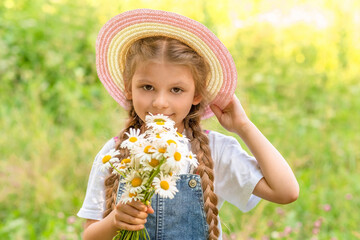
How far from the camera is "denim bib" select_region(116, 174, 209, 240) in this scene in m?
1.63

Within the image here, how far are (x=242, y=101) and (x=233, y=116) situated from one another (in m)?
0.62

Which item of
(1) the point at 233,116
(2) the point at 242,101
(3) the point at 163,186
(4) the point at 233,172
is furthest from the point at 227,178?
(2) the point at 242,101

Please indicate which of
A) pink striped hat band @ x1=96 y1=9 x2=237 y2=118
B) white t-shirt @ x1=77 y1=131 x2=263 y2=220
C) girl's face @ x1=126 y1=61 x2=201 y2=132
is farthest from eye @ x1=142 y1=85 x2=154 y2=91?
white t-shirt @ x1=77 y1=131 x2=263 y2=220

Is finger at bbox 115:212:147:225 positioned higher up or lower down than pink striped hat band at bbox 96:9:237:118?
lower down

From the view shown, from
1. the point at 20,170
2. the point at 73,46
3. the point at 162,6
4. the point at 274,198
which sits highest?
the point at 162,6

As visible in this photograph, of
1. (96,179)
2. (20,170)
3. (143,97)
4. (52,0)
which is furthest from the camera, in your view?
(52,0)

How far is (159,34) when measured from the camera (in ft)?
5.43

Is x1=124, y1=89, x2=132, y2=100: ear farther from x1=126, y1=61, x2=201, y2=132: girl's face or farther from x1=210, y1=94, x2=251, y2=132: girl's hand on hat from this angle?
x1=210, y1=94, x2=251, y2=132: girl's hand on hat

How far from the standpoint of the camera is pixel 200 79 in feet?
5.57

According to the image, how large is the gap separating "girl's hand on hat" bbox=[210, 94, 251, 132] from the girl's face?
170mm

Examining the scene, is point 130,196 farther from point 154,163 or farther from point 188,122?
point 188,122

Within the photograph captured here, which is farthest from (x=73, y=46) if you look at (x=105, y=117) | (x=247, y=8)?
(x=247, y=8)

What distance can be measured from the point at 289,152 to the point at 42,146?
66.3 inches

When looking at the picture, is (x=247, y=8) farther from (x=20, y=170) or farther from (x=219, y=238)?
(x=219, y=238)
